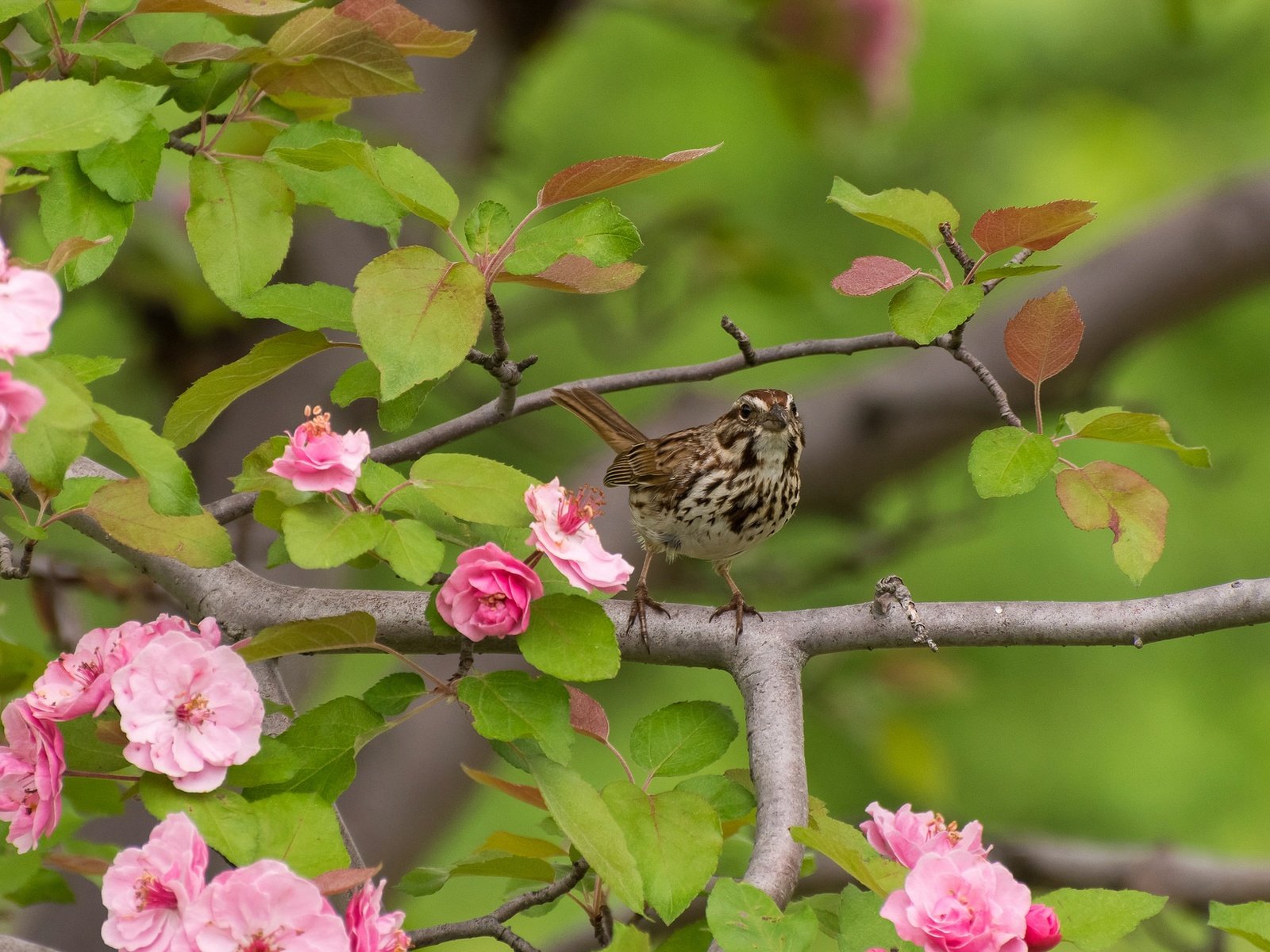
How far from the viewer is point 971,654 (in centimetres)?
851

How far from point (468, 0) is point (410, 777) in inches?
108

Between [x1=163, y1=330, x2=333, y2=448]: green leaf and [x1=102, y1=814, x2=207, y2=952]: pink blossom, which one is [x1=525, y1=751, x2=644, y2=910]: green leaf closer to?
[x1=102, y1=814, x2=207, y2=952]: pink blossom

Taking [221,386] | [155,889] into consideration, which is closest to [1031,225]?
[221,386]

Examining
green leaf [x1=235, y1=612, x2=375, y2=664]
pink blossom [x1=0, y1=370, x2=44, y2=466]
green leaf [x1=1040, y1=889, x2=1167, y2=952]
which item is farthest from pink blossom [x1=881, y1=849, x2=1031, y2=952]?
pink blossom [x1=0, y1=370, x2=44, y2=466]

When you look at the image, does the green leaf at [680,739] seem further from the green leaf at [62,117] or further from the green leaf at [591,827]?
the green leaf at [62,117]

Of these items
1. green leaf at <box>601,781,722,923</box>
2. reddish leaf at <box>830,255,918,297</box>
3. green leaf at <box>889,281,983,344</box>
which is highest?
reddish leaf at <box>830,255,918,297</box>

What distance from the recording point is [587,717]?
76.4 inches

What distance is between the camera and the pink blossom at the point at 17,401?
4.12 feet

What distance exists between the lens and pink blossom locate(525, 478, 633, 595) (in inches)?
62.1

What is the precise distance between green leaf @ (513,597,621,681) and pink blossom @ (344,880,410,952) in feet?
0.98

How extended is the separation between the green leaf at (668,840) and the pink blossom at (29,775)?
635 mm

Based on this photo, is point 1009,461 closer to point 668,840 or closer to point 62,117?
point 668,840

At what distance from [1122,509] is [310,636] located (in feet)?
3.29

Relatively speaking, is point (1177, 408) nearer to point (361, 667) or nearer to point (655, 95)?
point (655, 95)
